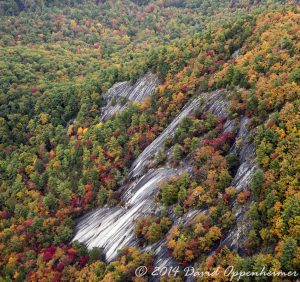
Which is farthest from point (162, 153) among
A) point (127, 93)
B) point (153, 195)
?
point (127, 93)

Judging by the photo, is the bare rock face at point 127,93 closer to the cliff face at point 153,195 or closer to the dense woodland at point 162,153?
the dense woodland at point 162,153

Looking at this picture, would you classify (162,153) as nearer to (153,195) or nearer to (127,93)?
(153,195)

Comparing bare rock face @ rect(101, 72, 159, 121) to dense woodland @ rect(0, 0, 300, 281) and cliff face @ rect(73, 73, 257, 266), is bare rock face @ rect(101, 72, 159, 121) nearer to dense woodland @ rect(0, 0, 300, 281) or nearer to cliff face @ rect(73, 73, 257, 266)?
dense woodland @ rect(0, 0, 300, 281)

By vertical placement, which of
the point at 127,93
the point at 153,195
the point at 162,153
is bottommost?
the point at 153,195

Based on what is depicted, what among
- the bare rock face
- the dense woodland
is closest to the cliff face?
the dense woodland

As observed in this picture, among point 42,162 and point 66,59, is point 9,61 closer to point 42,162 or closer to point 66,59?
point 66,59

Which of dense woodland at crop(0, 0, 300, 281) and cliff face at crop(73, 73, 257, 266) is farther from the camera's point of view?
cliff face at crop(73, 73, 257, 266)

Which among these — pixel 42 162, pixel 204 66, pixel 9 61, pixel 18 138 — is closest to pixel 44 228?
pixel 42 162
